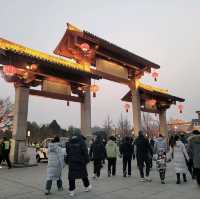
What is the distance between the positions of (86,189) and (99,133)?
3.26 metres

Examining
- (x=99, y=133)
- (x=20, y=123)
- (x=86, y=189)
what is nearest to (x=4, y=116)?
(x=20, y=123)

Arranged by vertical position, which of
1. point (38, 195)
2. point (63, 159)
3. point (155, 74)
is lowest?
point (38, 195)

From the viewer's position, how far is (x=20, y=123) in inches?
537

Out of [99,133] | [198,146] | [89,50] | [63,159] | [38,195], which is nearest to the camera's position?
[38,195]

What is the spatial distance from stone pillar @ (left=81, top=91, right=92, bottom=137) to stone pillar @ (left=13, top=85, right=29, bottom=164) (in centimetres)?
420

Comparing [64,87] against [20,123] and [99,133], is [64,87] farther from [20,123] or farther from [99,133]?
[99,133]

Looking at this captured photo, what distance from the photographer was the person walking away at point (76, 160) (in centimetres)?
613

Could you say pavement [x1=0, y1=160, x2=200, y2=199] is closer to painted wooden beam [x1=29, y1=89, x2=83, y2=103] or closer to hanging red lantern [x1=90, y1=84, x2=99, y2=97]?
painted wooden beam [x1=29, y1=89, x2=83, y2=103]

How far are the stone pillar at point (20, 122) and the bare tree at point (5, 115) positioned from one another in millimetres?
31137

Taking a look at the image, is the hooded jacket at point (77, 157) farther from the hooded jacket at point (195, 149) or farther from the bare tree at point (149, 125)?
the bare tree at point (149, 125)

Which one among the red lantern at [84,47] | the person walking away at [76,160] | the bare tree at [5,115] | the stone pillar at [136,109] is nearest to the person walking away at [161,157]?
the person walking away at [76,160]

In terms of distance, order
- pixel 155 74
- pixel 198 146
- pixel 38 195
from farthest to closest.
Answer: pixel 155 74, pixel 198 146, pixel 38 195

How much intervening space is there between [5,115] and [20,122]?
3200 centimetres

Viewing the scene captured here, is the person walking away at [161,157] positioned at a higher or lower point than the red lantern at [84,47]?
lower
